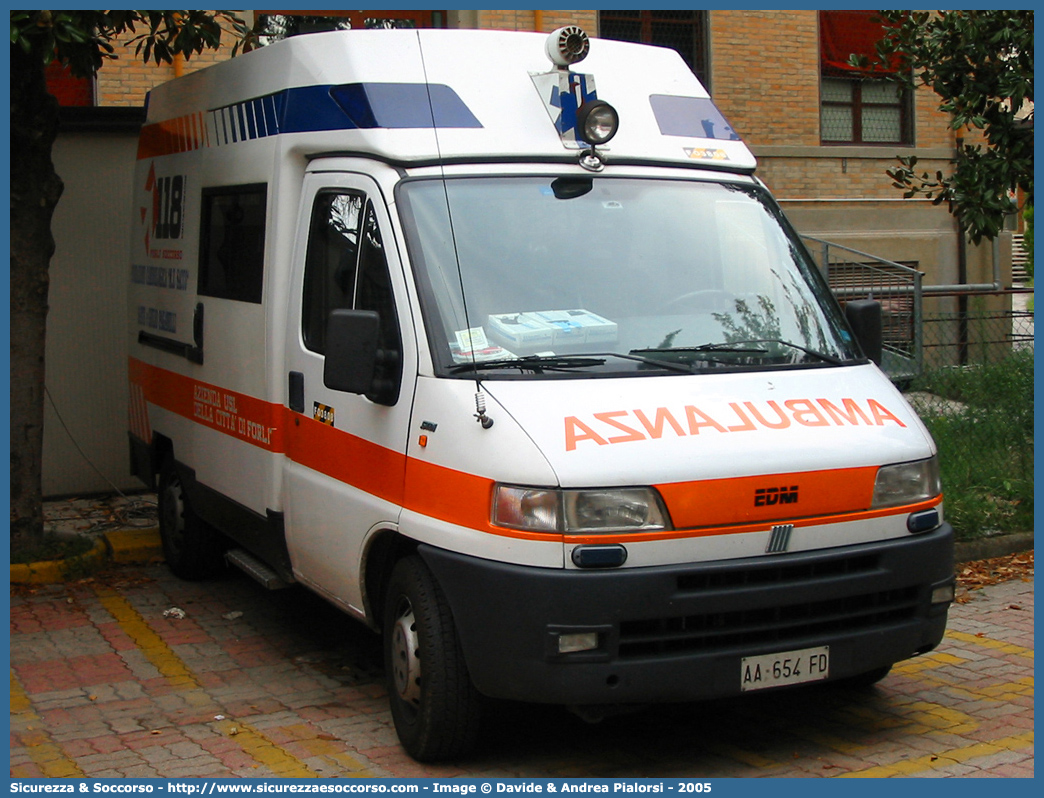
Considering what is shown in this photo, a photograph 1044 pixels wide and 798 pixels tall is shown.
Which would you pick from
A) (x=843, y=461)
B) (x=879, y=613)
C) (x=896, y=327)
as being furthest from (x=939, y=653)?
(x=896, y=327)

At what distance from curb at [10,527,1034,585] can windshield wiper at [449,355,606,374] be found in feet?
13.6

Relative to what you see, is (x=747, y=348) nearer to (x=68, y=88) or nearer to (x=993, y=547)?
(x=993, y=547)

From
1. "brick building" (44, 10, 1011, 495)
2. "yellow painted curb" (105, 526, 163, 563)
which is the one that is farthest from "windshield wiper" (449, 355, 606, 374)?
"brick building" (44, 10, 1011, 495)

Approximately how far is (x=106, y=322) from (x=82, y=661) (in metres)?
4.22

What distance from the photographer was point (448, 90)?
538 cm

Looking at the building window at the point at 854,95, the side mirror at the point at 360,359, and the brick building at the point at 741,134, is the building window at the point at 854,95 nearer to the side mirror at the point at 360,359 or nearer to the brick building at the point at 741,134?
the brick building at the point at 741,134

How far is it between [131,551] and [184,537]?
803 millimetres

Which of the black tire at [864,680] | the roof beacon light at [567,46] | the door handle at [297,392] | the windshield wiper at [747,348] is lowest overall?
the black tire at [864,680]

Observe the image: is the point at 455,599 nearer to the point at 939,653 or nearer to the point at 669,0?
the point at 939,653

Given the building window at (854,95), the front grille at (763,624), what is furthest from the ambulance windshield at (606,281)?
the building window at (854,95)

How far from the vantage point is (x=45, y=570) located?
788 cm

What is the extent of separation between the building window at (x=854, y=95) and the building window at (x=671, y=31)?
5.69 ft

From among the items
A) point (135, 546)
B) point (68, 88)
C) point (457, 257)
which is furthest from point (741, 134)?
point (457, 257)

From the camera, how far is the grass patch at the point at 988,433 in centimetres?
848
